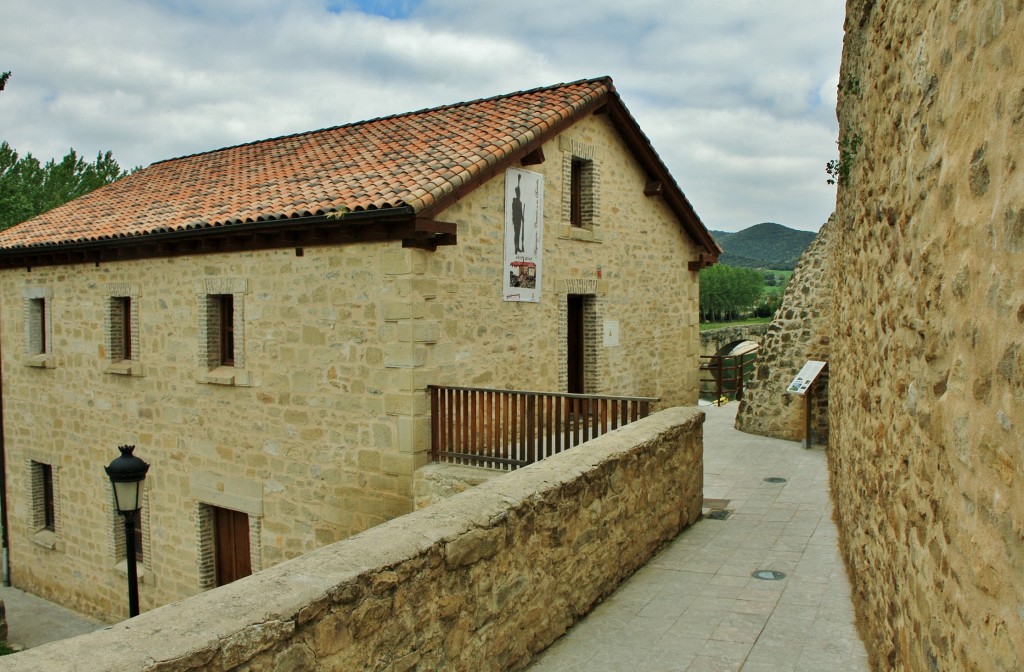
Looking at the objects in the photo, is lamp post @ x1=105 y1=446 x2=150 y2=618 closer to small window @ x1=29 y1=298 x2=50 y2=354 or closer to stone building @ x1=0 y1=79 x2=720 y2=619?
stone building @ x1=0 y1=79 x2=720 y2=619

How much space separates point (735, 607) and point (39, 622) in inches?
459

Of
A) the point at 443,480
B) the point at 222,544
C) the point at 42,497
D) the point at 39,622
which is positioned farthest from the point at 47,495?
the point at 443,480

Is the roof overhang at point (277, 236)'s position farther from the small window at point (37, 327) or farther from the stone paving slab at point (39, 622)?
the stone paving slab at point (39, 622)

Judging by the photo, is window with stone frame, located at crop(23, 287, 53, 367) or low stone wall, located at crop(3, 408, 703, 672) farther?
window with stone frame, located at crop(23, 287, 53, 367)

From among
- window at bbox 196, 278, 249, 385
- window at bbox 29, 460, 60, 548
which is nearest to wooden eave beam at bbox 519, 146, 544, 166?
window at bbox 196, 278, 249, 385

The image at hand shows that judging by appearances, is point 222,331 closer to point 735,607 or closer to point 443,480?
point 443,480

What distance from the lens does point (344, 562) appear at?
130 inches

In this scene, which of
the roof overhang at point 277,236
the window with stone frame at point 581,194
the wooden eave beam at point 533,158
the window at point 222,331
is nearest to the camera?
the roof overhang at point 277,236

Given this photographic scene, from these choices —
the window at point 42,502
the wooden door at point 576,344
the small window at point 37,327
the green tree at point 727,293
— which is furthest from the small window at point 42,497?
the green tree at point 727,293

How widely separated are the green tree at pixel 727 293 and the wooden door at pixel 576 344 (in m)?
70.0

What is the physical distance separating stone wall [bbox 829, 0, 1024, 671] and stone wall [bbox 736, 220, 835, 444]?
789 centimetres

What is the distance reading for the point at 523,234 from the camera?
970 cm

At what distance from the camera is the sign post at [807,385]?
10.6 meters

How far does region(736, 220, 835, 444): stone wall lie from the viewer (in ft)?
39.0
